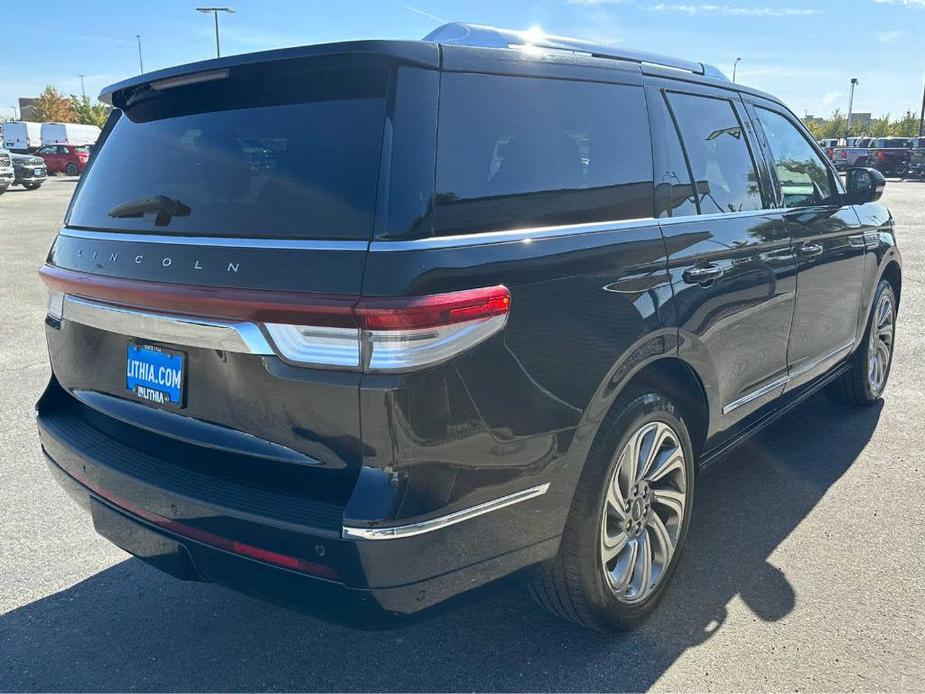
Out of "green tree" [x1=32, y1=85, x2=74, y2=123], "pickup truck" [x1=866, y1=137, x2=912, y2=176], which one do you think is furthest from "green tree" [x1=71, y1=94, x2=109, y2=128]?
"pickup truck" [x1=866, y1=137, x2=912, y2=176]

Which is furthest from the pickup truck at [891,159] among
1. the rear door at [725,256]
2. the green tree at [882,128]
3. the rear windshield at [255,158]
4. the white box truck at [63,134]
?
the white box truck at [63,134]

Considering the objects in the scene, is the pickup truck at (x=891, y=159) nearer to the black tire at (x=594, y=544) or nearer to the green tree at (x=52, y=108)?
the black tire at (x=594, y=544)

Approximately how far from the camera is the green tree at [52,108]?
7494 centimetres

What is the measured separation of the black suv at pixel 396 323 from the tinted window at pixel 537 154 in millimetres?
11

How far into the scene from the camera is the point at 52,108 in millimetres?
75250

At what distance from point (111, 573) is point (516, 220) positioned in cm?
224

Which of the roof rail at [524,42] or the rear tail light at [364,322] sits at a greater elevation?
the roof rail at [524,42]

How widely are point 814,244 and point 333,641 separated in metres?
2.84

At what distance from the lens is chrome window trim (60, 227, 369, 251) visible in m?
2.00

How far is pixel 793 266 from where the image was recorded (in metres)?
3.63

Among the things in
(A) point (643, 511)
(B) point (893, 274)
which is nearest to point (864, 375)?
(B) point (893, 274)

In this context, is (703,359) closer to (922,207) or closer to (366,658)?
(366,658)

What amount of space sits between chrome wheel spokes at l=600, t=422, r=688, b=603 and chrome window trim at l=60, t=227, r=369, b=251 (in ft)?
3.86

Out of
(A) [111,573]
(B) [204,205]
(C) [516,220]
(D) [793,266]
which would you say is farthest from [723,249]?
(A) [111,573]
